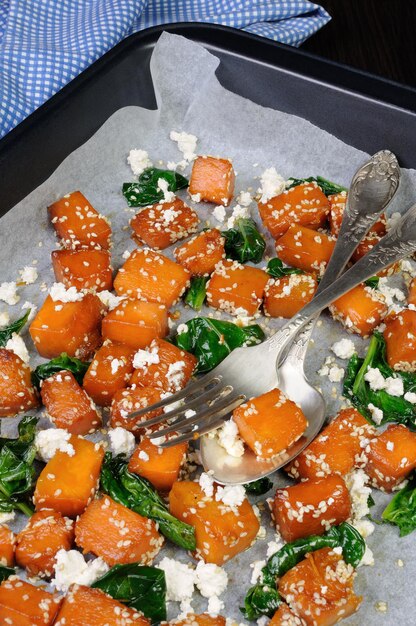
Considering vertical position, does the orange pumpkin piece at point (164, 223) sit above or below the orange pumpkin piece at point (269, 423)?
above

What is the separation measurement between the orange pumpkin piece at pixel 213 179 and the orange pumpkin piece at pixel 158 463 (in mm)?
1332

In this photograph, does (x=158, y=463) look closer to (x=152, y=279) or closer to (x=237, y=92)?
(x=152, y=279)

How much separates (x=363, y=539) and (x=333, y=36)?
312cm

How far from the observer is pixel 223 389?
3125mm

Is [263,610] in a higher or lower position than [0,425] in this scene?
lower

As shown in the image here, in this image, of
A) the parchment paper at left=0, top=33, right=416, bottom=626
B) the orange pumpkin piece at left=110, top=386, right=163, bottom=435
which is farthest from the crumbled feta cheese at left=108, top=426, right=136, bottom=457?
the parchment paper at left=0, top=33, right=416, bottom=626

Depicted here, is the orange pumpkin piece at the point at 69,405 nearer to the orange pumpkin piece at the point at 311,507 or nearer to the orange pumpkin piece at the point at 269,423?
the orange pumpkin piece at the point at 269,423

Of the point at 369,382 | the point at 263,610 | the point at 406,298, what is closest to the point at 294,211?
the point at 406,298

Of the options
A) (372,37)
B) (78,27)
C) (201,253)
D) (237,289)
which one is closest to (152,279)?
(201,253)

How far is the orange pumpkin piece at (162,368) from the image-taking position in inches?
126

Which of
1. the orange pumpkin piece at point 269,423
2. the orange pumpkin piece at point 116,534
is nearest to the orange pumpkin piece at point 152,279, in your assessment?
the orange pumpkin piece at point 269,423

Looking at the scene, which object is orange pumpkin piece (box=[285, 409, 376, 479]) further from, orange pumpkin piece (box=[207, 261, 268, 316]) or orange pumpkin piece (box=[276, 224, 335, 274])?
orange pumpkin piece (box=[276, 224, 335, 274])

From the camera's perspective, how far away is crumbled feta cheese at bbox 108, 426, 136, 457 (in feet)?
10.0

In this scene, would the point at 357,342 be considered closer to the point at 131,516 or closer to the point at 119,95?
the point at 131,516
